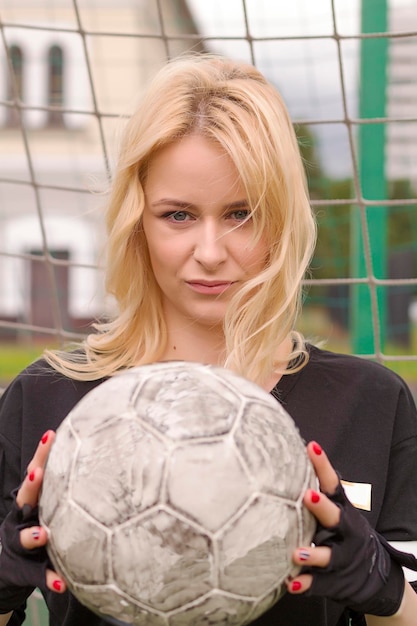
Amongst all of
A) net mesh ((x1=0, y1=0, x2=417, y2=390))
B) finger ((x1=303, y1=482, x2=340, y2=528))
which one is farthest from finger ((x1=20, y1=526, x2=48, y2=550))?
net mesh ((x1=0, y1=0, x2=417, y2=390))

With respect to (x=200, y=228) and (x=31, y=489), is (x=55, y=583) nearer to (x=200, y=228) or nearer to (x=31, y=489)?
(x=31, y=489)

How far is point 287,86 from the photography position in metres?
6.56

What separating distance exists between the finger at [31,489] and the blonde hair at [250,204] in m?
0.38

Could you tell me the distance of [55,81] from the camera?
13.4m

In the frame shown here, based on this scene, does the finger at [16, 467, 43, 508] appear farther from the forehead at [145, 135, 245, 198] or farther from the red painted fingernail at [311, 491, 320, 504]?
the forehead at [145, 135, 245, 198]

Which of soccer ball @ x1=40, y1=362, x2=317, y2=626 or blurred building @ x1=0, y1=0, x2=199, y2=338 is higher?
blurred building @ x1=0, y1=0, x2=199, y2=338

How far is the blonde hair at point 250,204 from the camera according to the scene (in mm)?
1596

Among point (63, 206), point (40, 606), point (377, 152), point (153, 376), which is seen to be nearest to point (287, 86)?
point (377, 152)

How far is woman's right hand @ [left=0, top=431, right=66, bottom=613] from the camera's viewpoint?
4.08 ft

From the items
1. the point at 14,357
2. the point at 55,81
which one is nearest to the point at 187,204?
the point at 55,81

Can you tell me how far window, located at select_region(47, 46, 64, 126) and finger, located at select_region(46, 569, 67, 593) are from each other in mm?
11627

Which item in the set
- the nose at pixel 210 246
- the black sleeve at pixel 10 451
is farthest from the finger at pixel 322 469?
the black sleeve at pixel 10 451

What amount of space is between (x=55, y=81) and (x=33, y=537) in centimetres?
1283

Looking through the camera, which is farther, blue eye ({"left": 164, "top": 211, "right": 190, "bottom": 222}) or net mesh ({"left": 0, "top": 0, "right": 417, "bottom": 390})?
net mesh ({"left": 0, "top": 0, "right": 417, "bottom": 390})
